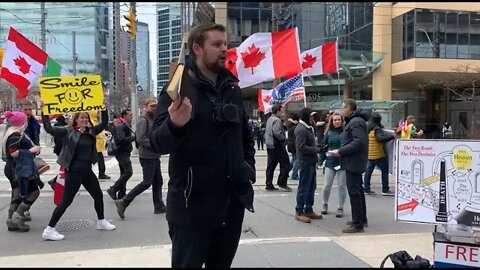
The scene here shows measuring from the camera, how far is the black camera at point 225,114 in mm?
2496

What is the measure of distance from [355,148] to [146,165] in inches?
131

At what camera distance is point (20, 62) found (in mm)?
7719

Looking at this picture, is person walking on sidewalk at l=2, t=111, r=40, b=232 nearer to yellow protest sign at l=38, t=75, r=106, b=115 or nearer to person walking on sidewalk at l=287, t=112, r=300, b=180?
yellow protest sign at l=38, t=75, r=106, b=115

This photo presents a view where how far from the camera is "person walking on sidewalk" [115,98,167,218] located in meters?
7.35

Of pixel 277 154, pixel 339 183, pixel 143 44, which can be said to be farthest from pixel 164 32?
pixel 339 183

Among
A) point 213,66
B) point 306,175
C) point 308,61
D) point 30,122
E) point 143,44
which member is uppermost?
point 143,44

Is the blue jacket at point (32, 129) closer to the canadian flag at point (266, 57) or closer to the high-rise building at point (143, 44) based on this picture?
the canadian flag at point (266, 57)

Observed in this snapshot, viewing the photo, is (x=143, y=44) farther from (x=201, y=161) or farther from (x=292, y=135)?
(x=201, y=161)

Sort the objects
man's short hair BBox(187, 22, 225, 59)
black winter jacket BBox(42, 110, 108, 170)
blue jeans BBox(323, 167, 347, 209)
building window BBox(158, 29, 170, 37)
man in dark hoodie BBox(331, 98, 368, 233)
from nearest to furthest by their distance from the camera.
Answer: man's short hair BBox(187, 22, 225, 59) < black winter jacket BBox(42, 110, 108, 170) < man in dark hoodie BBox(331, 98, 368, 233) < blue jeans BBox(323, 167, 347, 209) < building window BBox(158, 29, 170, 37)

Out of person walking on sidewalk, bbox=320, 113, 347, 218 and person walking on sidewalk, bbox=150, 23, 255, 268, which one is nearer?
person walking on sidewalk, bbox=150, 23, 255, 268

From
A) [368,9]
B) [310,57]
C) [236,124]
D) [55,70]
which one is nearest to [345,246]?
[236,124]

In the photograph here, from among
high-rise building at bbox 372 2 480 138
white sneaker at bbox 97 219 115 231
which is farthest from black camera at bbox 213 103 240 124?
high-rise building at bbox 372 2 480 138

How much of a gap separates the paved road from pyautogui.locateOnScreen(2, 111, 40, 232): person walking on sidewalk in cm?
21

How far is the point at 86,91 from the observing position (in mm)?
7043
